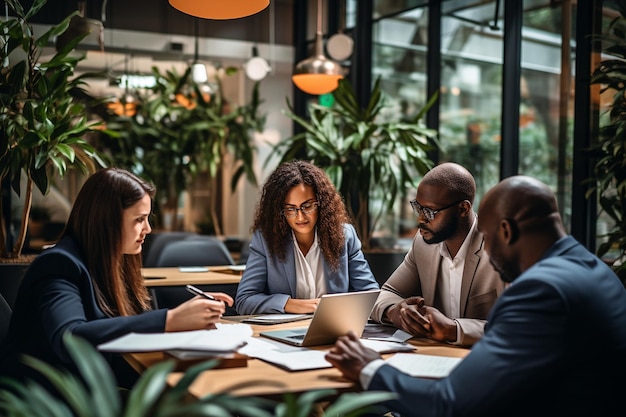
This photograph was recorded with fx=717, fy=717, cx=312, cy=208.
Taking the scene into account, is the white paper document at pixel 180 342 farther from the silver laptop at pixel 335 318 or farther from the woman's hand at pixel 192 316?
the silver laptop at pixel 335 318

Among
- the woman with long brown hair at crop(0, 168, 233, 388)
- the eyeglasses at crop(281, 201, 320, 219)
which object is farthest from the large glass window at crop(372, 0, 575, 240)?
the woman with long brown hair at crop(0, 168, 233, 388)

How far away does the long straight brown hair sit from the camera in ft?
7.99

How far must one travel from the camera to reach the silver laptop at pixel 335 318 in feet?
7.38

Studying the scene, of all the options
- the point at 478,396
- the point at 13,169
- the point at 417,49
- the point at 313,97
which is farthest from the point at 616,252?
the point at 313,97

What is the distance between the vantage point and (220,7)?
3.05 meters

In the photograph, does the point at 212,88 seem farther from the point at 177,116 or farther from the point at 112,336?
the point at 112,336

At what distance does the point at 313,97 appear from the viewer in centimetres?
873

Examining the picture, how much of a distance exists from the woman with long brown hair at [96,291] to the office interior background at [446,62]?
3093mm

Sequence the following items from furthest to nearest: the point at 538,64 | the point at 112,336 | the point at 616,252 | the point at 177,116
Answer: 1. the point at 177,116
2. the point at 538,64
3. the point at 616,252
4. the point at 112,336

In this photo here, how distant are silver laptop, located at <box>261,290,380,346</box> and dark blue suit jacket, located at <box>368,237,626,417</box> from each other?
54 centimetres

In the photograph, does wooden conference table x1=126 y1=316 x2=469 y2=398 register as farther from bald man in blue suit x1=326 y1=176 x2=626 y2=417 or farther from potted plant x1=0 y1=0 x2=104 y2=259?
potted plant x1=0 y1=0 x2=104 y2=259

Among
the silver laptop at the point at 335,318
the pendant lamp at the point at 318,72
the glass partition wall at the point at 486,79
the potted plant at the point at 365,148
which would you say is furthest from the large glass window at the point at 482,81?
the silver laptop at the point at 335,318

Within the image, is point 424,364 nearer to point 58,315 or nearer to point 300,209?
point 58,315

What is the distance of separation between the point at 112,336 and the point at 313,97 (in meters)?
6.81
